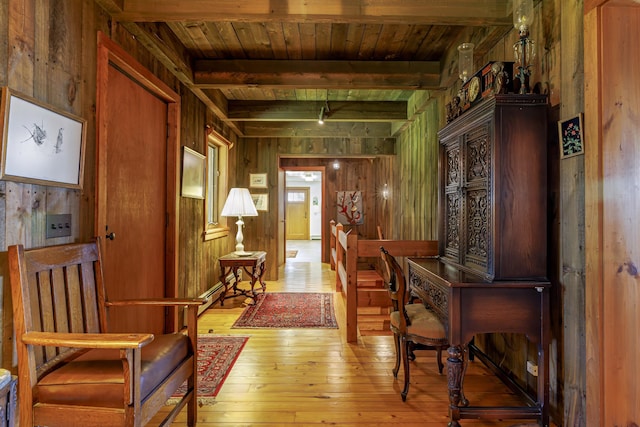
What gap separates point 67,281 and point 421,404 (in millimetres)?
2095

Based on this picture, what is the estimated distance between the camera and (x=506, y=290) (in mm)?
1751

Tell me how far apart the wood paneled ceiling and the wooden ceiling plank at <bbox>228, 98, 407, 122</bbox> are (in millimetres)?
341

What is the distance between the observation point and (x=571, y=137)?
1670 millimetres

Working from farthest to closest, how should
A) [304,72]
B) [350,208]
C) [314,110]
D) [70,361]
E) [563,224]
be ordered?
[350,208]
[314,110]
[304,72]
[563,224]
[70,361]

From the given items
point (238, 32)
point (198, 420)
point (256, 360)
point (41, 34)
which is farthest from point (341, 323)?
point (41, 34)

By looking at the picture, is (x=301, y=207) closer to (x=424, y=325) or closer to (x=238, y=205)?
(x=238, y=205)

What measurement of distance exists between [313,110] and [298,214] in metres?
8.28

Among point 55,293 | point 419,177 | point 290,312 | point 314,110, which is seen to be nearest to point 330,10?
point 55,293

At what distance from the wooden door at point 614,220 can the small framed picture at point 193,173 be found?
308cm

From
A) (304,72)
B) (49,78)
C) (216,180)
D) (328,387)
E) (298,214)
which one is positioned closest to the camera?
(49,78)

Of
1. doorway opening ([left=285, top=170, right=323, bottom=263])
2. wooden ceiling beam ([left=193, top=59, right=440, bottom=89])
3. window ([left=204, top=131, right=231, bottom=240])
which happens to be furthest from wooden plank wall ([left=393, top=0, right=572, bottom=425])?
doorway opening ([left=285, top=170, right=323, bottom=263])

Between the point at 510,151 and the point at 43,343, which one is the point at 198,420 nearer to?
the point at 43,343

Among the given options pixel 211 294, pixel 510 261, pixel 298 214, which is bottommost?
pixel 211 294

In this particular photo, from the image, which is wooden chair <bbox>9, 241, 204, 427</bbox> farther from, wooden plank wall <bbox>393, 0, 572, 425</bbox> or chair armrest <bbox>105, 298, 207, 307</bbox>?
wooden plank wall <bbox>393, 0, 572, 425</bbox>
